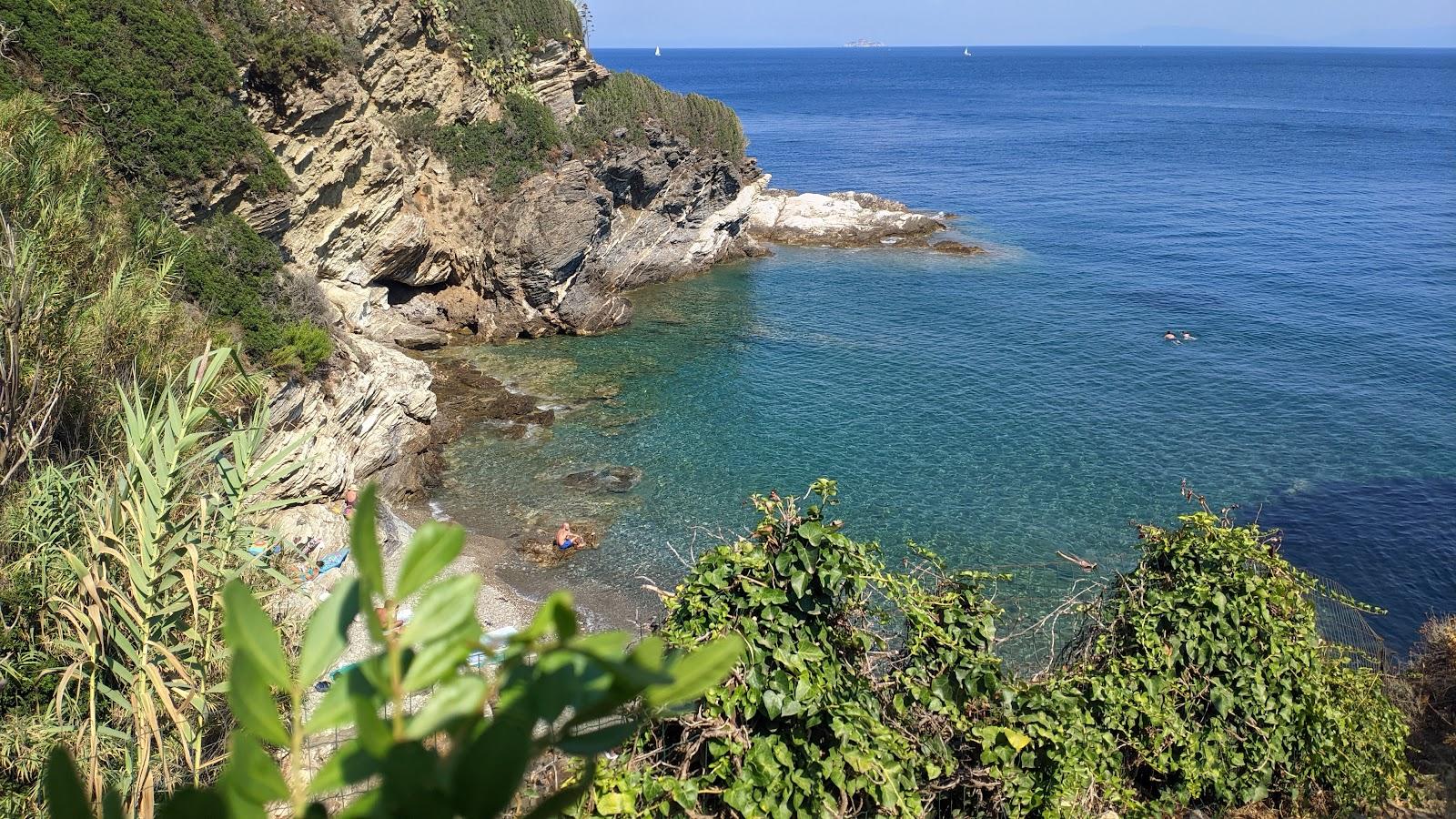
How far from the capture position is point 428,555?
1.26 metres

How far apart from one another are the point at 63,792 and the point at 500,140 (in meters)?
36.1

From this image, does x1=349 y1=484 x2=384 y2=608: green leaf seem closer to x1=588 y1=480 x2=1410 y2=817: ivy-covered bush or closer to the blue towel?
x1=588 y1=480 x2=1410 y2=817: ivy-covered bush

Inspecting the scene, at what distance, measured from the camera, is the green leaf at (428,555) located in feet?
3.92

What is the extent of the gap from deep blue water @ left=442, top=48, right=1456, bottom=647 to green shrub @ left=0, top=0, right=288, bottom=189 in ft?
31.2

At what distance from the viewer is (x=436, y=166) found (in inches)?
1286

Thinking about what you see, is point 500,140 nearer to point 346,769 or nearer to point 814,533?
point 814,533

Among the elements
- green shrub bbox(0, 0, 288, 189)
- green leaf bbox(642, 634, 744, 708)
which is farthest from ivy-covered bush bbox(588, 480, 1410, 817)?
green shrub bbox(0, 0, 288, 189)

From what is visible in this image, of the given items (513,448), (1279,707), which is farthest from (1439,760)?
(513,448)

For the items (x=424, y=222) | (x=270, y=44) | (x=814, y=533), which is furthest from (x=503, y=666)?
Result: (x=424, y=222)

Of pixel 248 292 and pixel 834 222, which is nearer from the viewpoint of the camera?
pixel 248 292

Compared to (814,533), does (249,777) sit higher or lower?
higher

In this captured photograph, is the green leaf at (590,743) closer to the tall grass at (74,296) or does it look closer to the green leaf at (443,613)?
the green leaf at (443,613)

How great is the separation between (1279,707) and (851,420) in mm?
18131

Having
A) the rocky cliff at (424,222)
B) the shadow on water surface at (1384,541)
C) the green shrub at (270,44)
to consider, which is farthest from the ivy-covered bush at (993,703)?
the green shrub at (270,44)
